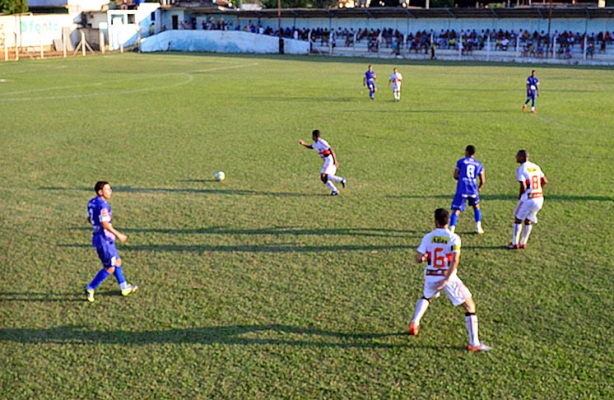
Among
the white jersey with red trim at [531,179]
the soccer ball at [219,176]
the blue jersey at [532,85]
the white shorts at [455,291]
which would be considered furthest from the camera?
the blue jersey at [532,85]

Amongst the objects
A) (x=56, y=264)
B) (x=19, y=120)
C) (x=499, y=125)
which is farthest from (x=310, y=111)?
(x=56, y=264)

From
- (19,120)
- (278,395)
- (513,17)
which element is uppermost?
(513,17)

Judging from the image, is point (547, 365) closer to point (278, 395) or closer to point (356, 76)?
point (278, 395)

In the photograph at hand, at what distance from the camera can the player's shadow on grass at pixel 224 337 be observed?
8461 millimetres

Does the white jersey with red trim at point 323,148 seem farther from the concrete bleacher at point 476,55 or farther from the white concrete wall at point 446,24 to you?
the white concrete wall at point 446,24

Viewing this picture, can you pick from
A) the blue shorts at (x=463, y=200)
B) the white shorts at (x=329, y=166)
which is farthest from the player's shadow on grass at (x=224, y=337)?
the white shorts at (x=329, y=166)

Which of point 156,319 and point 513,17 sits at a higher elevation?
point 513,17

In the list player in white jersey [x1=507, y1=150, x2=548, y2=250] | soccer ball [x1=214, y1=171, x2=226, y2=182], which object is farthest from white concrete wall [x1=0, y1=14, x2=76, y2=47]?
player in white jersey [x1=507, y1=150, x2=548, y2=250]

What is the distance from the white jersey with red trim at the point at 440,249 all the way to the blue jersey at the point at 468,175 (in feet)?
14.8

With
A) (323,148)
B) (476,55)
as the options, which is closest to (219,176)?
(323,148)

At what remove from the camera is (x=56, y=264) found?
1116 centimetres

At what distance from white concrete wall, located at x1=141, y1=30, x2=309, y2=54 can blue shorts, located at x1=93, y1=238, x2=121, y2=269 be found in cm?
6085

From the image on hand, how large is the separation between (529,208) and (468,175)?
1386 mm

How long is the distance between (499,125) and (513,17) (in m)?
39.7
